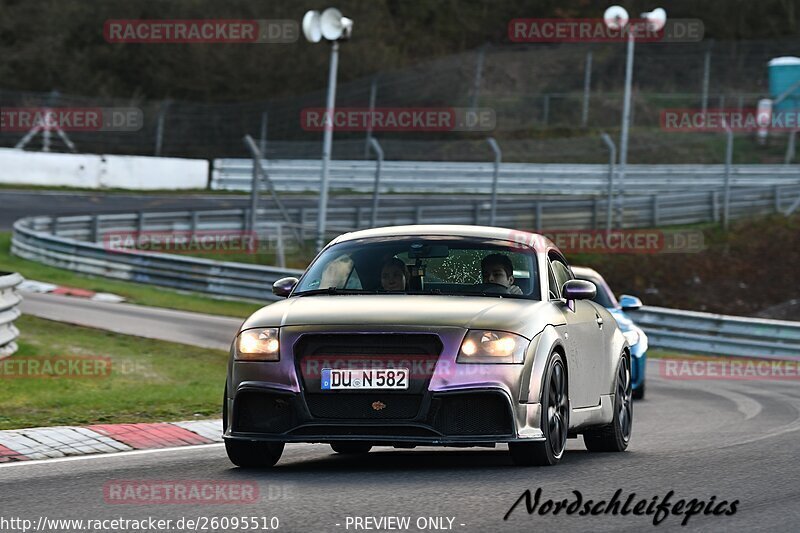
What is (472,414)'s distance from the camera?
27.7 ft

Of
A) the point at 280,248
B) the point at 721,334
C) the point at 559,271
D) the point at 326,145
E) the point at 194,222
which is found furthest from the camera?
the point at 194,222

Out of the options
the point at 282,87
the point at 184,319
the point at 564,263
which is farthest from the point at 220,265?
the point at 282,87

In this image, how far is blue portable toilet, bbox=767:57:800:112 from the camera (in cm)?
5069

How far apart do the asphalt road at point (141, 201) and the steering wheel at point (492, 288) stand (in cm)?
3012

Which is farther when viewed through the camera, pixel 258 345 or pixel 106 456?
pixel 106 456

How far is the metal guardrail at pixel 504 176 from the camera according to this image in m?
44.9

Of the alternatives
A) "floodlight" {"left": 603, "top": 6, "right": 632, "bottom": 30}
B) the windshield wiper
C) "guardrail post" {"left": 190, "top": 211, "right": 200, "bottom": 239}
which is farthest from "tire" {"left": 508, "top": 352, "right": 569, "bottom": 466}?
"guardrail post" {"left": 190, "top": 211, "right": 200, "bottom": 239}

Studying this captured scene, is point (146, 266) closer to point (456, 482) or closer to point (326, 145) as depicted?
point (326, 145)

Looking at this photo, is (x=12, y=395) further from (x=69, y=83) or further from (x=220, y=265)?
(x=69, y=83)

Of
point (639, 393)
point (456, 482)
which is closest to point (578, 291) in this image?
point (456, 482)

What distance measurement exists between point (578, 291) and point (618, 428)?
1.37 meters

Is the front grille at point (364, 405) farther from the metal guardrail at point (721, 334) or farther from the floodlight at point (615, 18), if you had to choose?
the floodlight at point (615, 18)

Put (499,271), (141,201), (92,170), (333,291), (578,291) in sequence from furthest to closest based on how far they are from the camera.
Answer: (92,170) < (141,201) < (578,291) < (499,271) < (333,291)

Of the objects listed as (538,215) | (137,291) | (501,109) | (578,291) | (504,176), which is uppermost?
(501,109)
